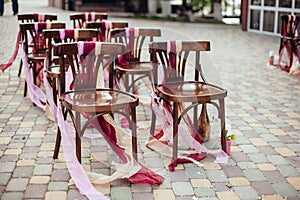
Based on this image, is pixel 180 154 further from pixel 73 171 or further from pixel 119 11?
pixel 119 11

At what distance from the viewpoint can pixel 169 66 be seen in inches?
147

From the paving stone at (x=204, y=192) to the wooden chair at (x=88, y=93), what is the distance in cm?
52

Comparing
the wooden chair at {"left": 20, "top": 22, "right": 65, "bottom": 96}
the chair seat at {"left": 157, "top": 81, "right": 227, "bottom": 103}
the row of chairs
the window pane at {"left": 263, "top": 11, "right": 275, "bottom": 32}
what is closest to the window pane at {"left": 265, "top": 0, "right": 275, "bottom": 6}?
the window pane at {"left": 263, "top": 11, "right": 275, "bottom": 32}

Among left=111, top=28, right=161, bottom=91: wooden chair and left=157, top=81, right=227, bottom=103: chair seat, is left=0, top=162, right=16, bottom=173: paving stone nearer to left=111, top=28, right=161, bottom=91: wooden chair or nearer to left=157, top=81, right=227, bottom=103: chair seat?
left=157, top=81, right=227, bottom=103: chair seat

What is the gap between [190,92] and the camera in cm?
345

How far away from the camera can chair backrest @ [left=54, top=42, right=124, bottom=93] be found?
3.28m

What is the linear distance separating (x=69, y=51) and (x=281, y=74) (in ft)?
13.6

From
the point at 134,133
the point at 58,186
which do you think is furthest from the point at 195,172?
the point at 58,186

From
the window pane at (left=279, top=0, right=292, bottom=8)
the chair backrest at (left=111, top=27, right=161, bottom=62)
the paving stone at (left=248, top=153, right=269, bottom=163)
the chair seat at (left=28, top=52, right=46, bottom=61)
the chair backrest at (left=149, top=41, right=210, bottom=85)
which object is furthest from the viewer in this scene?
the window pane at (left=279, top=0, right=292, bottom=8)

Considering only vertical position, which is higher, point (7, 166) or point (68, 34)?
point (68, 34)

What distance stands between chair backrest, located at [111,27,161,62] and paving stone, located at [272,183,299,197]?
6.65ft

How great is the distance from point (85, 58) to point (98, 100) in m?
0.38

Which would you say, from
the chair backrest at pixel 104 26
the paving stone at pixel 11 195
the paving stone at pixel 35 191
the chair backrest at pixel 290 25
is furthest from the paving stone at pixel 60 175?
the chair backrest at pixel 290 25

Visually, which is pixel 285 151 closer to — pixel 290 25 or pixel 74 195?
pixel 74 195
